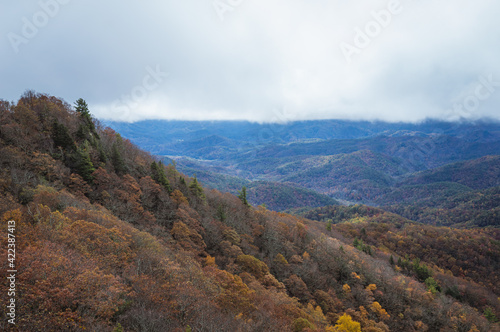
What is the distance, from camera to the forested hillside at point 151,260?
19906mm

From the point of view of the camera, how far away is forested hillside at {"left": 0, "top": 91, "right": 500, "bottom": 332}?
65.3 feet

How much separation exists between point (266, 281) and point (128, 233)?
28.9 m

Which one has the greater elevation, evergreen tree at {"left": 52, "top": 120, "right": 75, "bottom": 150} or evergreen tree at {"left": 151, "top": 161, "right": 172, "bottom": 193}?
evergreen tree at {"left": 52, "top": 120, "right": 75, "bottom": 150}

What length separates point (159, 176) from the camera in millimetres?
63000

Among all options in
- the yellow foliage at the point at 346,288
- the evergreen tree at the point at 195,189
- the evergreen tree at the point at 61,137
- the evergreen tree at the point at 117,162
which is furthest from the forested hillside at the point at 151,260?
the evergreen tree at the point at 195,189

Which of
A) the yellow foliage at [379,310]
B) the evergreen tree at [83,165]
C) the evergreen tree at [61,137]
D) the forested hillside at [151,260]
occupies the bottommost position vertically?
the yellow foliage at [379,310]

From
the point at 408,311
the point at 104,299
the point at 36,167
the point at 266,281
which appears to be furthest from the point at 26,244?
the point at 408,311

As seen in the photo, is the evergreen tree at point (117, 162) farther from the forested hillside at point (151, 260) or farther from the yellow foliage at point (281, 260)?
the yellow foliage at point (281, 260)

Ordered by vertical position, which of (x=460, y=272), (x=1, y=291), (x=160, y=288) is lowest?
(x=460, y=272)

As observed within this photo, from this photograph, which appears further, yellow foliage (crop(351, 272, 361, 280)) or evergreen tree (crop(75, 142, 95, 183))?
yellow foliage (crop(351, 272, 361, 280))

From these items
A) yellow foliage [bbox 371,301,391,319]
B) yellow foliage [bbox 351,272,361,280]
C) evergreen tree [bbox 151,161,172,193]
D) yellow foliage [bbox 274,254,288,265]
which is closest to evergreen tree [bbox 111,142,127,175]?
evergreen tree [bbox 151,161,172,193]

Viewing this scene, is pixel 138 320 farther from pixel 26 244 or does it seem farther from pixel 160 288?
pixel 26 244

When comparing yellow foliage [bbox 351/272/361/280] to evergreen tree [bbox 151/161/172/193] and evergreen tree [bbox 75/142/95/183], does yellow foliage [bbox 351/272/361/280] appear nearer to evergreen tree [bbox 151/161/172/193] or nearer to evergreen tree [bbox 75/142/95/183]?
evergreen tree [bbox 151/161/172/193]

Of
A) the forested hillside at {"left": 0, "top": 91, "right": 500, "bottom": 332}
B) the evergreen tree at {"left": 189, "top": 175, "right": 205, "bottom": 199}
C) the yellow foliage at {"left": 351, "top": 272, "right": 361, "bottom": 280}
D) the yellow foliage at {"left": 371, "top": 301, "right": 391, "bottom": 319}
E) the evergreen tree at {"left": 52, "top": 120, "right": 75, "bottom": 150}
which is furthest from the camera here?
the evergreen tree at {"left": 189, "top": 175, "right": 205, "bottom": 199}
